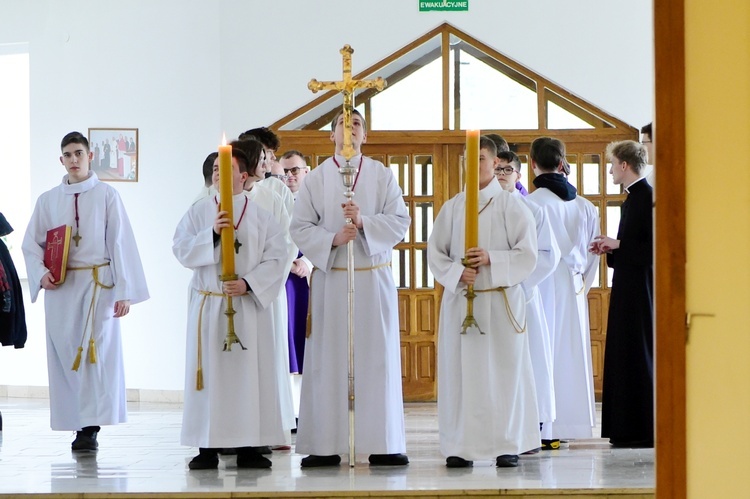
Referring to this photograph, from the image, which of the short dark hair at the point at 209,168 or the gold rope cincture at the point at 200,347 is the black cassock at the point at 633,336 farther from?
the short dark hair at the point at 209,168

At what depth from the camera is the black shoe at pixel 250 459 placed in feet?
18.8

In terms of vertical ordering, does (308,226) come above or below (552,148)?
below

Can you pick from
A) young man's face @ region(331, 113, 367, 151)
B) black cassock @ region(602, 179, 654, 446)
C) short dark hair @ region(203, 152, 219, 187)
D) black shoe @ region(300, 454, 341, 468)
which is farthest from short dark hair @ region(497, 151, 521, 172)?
black shoe @ region(300, 454, 341, 468)

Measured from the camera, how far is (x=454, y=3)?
10.0 metres

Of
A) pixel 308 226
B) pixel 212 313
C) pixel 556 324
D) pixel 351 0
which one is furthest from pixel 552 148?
pixel 351 0

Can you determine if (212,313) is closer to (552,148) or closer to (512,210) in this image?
(512,210)

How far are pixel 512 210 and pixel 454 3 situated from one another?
4.75 m

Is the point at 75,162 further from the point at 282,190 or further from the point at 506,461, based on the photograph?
the point at 506,461

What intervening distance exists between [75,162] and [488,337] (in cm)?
297

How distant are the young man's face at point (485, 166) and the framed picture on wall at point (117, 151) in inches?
212

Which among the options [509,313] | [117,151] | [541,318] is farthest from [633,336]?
[117,151]

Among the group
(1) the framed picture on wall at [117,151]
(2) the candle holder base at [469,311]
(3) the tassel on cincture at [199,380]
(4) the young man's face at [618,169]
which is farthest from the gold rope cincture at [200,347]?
(1) the framed picture on wall at [117,151]

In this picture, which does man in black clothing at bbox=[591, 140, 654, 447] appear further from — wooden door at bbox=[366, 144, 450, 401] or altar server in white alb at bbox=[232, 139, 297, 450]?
wooden door at bbox=[366, 144, 450, 401]

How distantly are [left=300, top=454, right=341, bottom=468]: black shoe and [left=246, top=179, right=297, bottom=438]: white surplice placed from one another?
0.15 meters
